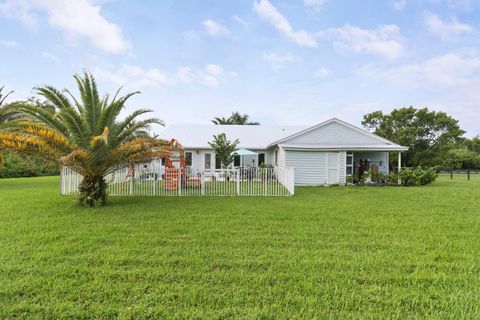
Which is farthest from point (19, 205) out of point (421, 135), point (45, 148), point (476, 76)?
point (421, 135)

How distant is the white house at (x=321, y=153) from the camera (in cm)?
1762

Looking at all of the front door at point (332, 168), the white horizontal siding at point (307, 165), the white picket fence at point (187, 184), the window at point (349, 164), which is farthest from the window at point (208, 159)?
the window at point (349, 164)

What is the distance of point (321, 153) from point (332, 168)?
120 cm

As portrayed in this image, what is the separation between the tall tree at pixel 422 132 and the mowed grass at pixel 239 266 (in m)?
35.1

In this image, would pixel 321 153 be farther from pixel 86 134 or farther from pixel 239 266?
pixel 239 266

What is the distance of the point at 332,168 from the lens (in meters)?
17.7

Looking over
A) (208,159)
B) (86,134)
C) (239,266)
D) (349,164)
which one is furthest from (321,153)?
(239,266)

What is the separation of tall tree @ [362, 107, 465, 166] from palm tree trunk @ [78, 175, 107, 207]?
39.1 meters

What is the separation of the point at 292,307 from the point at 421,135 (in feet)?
144

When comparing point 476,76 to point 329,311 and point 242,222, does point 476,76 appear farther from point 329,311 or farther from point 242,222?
point 329,311

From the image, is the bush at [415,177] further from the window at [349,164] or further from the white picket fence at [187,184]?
the white picket fence at [187,184]

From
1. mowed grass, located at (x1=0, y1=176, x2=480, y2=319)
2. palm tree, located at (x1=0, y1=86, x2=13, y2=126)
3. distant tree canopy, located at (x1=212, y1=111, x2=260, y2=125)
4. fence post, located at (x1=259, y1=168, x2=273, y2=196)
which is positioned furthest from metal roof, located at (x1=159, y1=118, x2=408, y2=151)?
distant tree canopy, located at (x1=212, y1=111, x2=260, y2=125)

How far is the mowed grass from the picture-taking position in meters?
3.02

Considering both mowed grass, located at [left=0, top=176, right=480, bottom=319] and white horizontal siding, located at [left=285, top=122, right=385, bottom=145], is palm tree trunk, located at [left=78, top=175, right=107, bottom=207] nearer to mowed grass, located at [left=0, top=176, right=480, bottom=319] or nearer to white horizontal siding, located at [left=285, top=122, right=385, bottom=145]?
mowed grass, located at [left=0, top=176, right=480, bottom=319]
